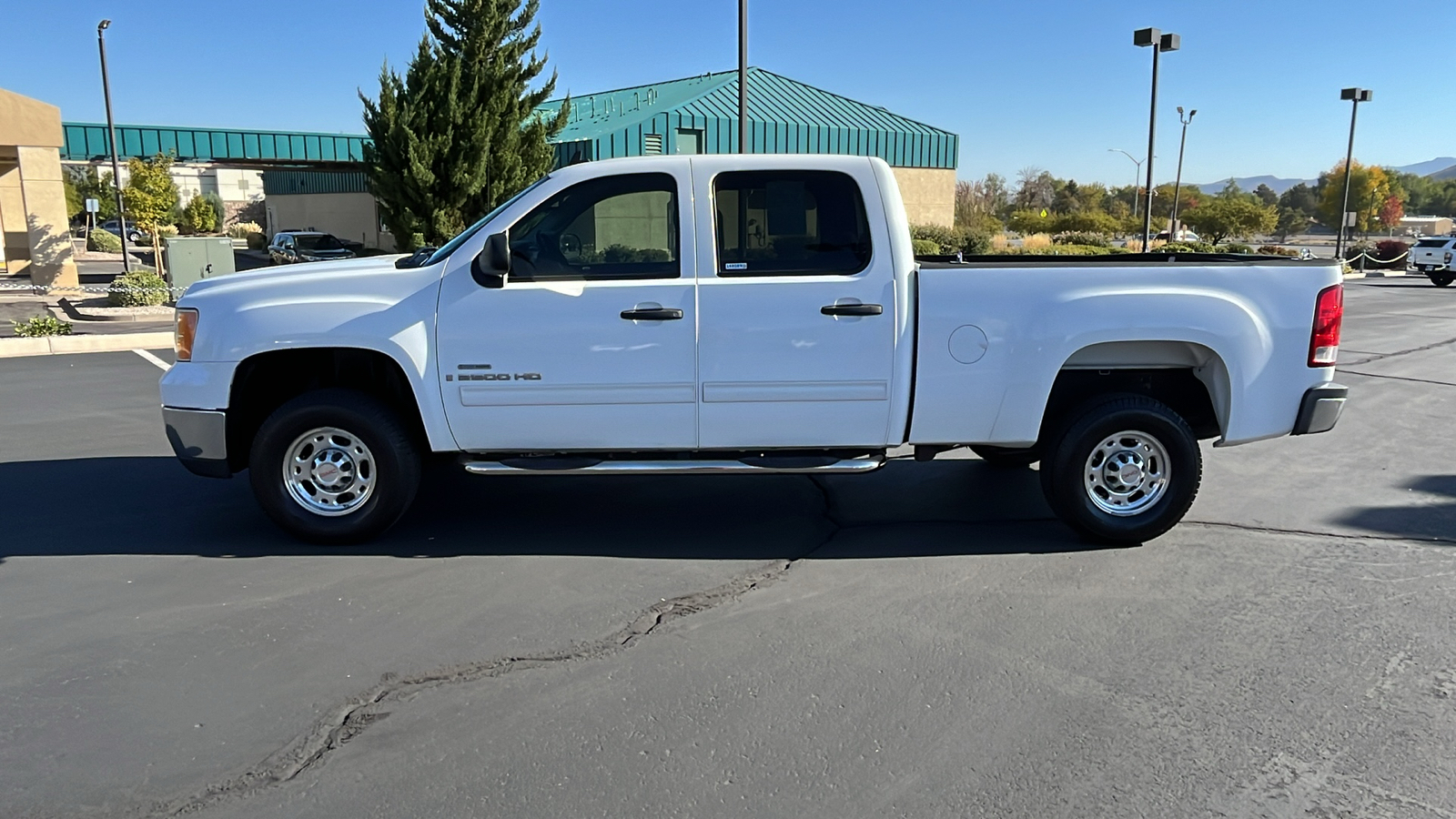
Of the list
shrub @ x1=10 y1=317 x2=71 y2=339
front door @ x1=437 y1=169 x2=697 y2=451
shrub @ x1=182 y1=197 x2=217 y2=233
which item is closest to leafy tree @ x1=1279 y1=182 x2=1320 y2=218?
shrub @ x1=182 y1=197 x2=217 y2=233

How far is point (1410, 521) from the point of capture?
6.41 meters

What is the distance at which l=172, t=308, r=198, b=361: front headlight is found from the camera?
18.4 feet

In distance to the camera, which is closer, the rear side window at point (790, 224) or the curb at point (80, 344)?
the rear side window at point (790, 224)

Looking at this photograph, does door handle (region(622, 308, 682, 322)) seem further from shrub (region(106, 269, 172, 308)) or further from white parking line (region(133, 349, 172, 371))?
shrub (region(106, 269, 172, 308))

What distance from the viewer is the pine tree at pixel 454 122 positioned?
2248 cm

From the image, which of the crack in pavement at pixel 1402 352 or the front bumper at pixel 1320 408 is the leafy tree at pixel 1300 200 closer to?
the crack in pavement at pixel 1402 352

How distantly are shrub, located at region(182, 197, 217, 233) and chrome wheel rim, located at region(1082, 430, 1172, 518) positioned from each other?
2530 inches

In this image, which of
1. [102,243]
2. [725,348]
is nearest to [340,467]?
[725,348]

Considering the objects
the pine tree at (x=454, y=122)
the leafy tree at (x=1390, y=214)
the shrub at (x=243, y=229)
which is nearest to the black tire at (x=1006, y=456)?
the pine tree at (x=454, y=122)

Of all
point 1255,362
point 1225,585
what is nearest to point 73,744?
point 1225,585

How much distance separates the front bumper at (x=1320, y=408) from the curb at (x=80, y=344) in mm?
15513

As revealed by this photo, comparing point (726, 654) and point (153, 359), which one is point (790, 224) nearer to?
point (726, 654)

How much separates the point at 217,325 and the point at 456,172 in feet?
59.1

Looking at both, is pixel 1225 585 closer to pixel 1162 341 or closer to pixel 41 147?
pixel 1162 341
